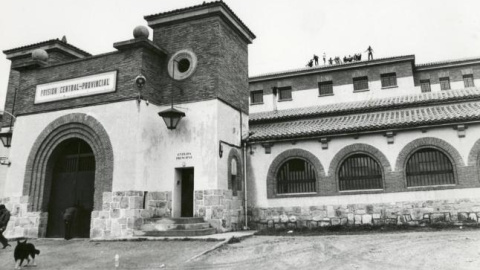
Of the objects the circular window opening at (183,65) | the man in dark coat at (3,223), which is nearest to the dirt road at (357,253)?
the man in dark coat at (3,223)

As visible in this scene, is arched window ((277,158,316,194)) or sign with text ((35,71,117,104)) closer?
sign with text ((35,71,117,104))

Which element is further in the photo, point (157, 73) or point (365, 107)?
point (365, 107)

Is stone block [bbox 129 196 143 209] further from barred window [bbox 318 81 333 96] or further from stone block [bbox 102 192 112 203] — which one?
barred window [bbox 318 81 333 96]

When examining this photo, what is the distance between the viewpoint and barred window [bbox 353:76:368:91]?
25.1 m

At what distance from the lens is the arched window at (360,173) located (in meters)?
14.3

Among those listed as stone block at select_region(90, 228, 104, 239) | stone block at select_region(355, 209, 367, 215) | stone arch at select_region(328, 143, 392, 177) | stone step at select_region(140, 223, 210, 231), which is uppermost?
stone arch at select_region(328, 143, 392, 177)

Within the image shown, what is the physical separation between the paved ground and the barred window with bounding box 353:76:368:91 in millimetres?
14717

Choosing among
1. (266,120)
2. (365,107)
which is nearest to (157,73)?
(266,120)

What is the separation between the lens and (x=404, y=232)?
12.0 metres

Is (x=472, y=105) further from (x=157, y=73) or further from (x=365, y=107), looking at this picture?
(x=157, y=73)

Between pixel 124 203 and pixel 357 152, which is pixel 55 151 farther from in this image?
pixel 357 152

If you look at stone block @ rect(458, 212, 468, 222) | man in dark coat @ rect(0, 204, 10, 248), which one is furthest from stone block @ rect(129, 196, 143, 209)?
stone block @ rect(458, 212, 468, 222)

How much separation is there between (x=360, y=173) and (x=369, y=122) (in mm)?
2158

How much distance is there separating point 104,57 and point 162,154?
161 inches
